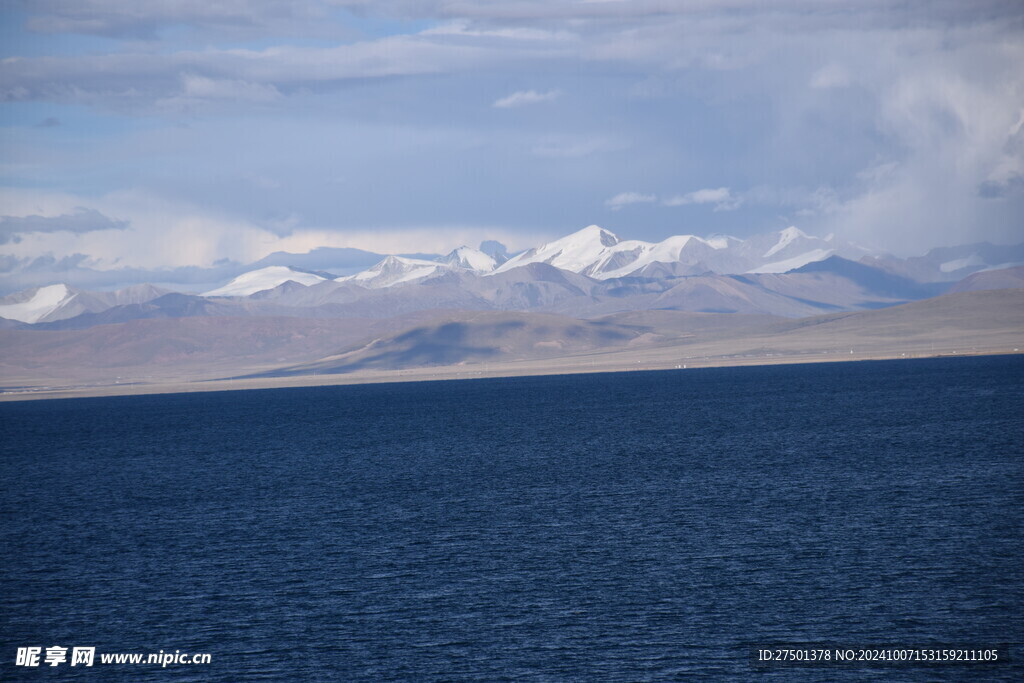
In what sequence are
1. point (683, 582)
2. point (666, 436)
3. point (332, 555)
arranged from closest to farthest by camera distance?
point (683, 582) < point (332, 555) < point (666, 436)

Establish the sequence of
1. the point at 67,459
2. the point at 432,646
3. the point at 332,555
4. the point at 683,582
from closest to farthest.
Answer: the point at 432,646, the point at 683,582, the point at 332,555, the point at 67,459

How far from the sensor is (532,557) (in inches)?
1977

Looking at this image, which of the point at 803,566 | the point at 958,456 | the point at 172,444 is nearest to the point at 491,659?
the point at 803,566

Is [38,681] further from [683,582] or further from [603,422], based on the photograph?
[603,422]

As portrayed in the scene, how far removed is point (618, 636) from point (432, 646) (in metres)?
6.31

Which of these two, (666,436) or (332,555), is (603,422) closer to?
(666,436)

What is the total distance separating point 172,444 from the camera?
129500mm

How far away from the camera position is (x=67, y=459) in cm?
11500

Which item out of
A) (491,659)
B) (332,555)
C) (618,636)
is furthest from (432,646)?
(332,555)

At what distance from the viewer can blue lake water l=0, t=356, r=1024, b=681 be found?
37.3 m

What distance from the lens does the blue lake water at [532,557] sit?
37312mm

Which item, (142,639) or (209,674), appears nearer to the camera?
(209,674)

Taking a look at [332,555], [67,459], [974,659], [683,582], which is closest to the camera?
[974,659]

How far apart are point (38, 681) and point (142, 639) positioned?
4.25 m
